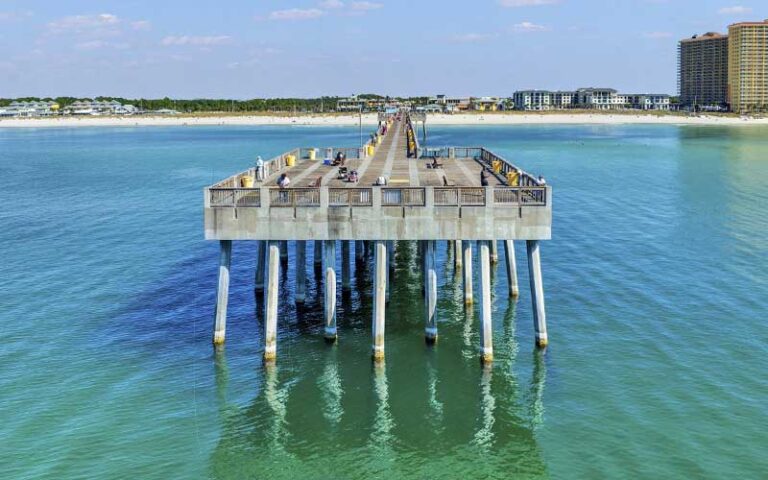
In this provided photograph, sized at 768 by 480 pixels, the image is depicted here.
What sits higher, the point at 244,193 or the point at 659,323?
the point at 244,193

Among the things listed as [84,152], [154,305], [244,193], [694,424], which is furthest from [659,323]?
[84,152]

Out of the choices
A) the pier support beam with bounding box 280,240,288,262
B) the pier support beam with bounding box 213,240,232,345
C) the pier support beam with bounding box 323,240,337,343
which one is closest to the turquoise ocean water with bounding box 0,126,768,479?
the pier support beam with bounding box 280,240,288,262

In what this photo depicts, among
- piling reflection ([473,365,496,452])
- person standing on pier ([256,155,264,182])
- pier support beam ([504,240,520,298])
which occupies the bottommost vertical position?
piling reflection ([473,365,496,452])

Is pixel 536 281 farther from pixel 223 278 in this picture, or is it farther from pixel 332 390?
pixel 223 278

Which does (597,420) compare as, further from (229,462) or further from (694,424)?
(229,462)

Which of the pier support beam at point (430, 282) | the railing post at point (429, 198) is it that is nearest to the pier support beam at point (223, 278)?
the pier support beam at point (430, 282)

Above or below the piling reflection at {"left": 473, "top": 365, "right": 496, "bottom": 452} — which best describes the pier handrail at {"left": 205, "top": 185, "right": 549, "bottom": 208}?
above

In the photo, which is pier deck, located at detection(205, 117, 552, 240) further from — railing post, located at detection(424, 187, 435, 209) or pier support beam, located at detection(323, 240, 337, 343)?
pier support beam, located at detection(323, 240, 337, 343)

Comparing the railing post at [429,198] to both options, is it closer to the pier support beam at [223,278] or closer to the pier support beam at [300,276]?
the pier support beam at [223,278]

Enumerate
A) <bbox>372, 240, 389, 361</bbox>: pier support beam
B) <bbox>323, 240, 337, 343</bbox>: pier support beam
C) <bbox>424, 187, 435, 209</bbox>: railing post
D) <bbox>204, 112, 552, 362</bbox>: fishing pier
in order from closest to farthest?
<bbox>424, 187, 435, 209</bbox>: railing post
<bbox>204, 112, 552, 362</bbox>: fishing pier
<bbox>372, 240, 389, 361</bbox>: pier support beam
<bbox>323, 240, 337, 343</bbox>: pier support beam
